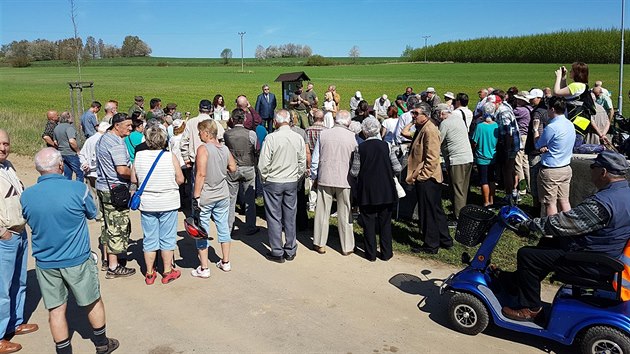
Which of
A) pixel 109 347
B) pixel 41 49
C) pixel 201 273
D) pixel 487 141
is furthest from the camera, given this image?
pixel 41 49

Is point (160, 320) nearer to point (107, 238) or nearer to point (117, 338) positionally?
point (117, 338)

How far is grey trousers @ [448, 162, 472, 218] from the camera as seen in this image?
7.85 metres

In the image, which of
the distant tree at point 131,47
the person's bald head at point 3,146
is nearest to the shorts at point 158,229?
the person's bald head at point 3,146

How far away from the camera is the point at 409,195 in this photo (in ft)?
28.5

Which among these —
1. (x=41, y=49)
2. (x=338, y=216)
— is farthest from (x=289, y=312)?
(x=41, y=49)

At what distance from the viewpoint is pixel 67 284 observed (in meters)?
4.39

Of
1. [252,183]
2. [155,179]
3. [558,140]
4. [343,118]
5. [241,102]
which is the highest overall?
[241,102]

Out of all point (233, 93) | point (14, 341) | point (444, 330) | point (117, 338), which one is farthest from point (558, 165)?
point (233, 93)

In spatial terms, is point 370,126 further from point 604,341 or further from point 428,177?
point 604,341

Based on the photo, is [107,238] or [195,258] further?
[195,258]

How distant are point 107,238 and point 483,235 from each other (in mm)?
4651

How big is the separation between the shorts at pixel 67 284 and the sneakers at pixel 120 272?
2064 mm

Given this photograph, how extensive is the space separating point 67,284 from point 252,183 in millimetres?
4037

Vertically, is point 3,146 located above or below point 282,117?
below
